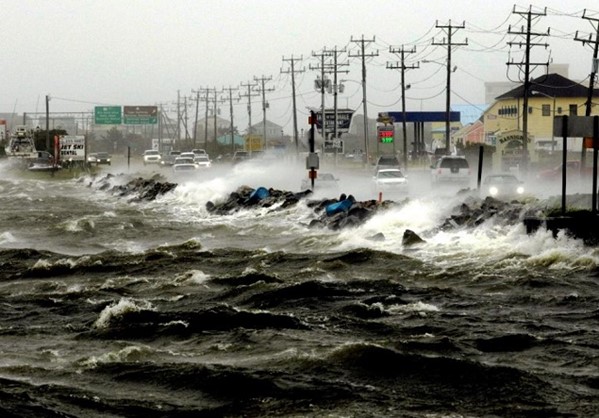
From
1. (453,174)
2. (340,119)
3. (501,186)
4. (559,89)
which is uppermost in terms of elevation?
(559,89)

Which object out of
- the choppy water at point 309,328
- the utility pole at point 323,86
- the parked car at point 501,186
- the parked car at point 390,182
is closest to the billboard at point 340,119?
the utility pole at point 323,86

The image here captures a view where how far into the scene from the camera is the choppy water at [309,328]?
1149cm

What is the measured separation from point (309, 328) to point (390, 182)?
32.5m

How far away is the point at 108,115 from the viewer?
4990 inches

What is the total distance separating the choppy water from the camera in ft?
37.7

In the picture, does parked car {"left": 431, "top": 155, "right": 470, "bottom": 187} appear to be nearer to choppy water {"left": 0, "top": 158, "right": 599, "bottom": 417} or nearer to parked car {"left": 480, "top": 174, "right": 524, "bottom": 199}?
parked car {"left": 480, "top": 174, "right": 524, "bottom": 199}

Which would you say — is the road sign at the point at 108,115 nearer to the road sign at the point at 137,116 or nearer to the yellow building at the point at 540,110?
the road sign at the point at 137,116

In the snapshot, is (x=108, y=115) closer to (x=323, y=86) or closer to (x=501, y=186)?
(x=323, y=86)

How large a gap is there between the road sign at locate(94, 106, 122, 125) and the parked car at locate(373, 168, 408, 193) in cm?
8150

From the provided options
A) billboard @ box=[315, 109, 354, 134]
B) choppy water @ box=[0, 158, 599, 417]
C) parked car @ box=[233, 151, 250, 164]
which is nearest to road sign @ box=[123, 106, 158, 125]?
parked car @ box=[233, 151, 250, 164]

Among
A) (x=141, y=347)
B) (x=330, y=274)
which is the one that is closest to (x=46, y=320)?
(x=141, y=347)

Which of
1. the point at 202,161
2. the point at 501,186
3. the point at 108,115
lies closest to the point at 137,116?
the point at 108,115

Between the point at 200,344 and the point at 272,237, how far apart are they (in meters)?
16.2

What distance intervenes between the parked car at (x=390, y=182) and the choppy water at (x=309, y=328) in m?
19.0
